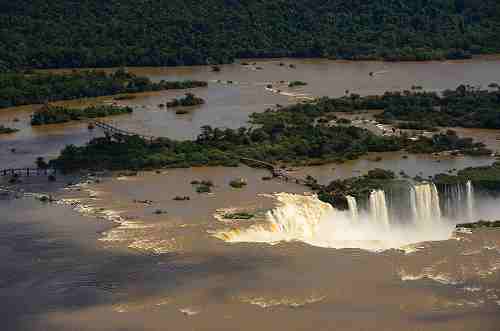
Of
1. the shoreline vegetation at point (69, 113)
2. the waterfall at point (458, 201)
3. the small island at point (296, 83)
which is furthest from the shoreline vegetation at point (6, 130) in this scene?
the waterfall at point (458, 201)

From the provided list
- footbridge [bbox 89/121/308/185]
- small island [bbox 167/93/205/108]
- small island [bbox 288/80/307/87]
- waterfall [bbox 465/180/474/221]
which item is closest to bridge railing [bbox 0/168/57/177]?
footbridge [bbox 89/121/308/185]

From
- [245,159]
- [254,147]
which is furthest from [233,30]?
[245,159]

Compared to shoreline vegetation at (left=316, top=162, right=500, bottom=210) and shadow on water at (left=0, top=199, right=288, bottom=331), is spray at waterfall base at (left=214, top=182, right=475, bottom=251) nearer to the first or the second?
shoreline vegetation at (left=316, top=162, right=500, bottom=210)

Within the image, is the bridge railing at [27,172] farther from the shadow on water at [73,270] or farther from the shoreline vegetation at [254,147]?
the shadow on water at [73,270]

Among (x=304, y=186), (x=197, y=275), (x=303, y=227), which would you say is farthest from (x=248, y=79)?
(x=197, y=275)

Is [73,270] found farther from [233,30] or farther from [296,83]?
[233,30]

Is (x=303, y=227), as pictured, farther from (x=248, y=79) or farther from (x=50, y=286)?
(x=248, y=79)
